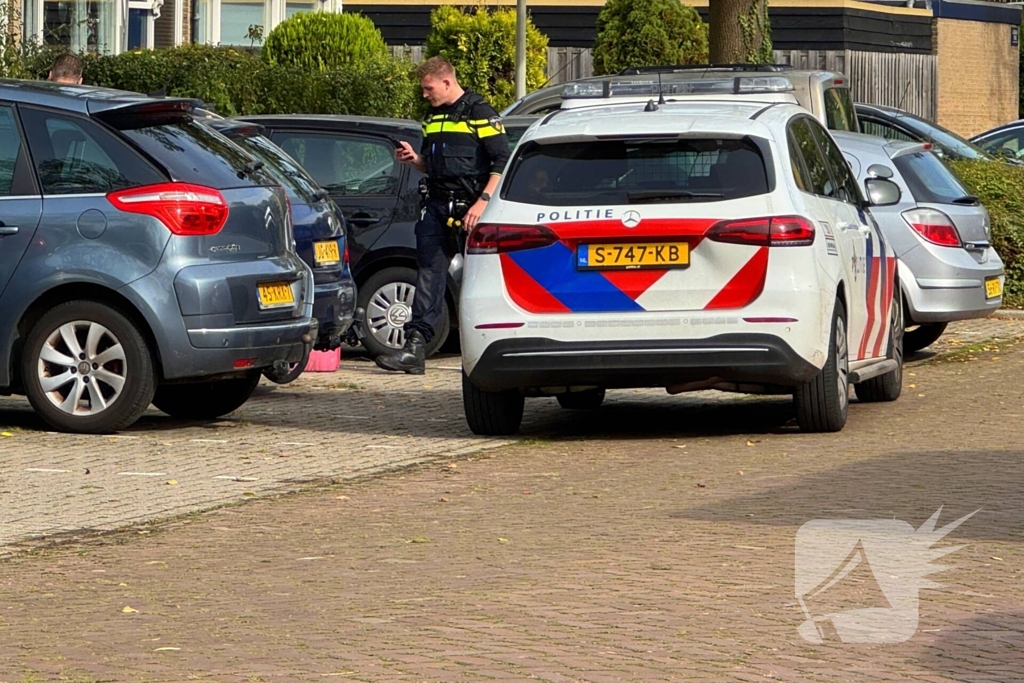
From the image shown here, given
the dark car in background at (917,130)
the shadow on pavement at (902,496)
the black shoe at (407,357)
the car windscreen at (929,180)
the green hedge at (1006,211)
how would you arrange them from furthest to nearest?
the dark car in background at (917,130)
the green hedge at (1006,211)
the car windscreen at (929,180)
the black shoe at (407,357)
the shadow on pavement at (902,496)

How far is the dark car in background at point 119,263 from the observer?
414 inches

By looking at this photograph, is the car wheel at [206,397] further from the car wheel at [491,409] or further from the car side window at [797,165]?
the car side window at [797,165]

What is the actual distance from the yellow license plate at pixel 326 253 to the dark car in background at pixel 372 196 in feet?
6.85

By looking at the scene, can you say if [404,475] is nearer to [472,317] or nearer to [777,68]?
[472,317]

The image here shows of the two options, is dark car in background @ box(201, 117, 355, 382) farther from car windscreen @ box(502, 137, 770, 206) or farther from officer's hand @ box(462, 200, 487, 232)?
car windscreen @ box(502, 137, 770, 206)

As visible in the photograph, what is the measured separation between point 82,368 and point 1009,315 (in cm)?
1104

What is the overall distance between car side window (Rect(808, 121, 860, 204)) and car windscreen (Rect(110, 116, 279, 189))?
10.2 feet

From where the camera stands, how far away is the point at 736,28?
21.0 metres

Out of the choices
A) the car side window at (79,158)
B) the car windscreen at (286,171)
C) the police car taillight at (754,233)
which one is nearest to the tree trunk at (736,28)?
the car windscreen at (286,171)

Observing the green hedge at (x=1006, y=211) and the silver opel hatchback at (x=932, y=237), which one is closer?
the silver opel hatchback at (x=932, y=237)

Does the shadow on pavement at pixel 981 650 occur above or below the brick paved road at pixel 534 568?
above

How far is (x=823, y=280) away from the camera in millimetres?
10344

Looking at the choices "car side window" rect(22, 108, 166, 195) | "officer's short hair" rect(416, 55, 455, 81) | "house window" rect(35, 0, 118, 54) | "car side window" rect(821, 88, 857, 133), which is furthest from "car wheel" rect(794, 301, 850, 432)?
"house window" rect(35, 0, 118, 54)

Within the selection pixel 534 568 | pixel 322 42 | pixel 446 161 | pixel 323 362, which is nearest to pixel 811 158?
pixel 446 161
